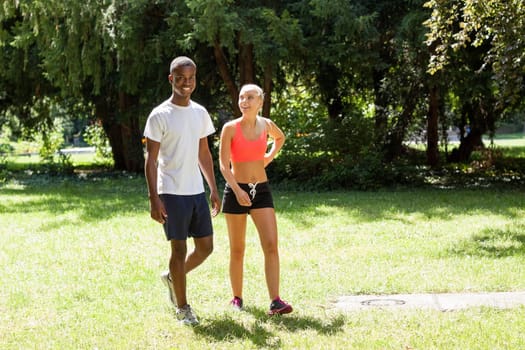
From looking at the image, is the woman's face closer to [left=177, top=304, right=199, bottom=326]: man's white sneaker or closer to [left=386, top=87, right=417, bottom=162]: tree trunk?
[left=177, top=304, right=199, bottom=326]: man's white sneaker

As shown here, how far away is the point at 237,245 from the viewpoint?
21.0 feet

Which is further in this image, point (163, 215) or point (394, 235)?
point (394, 235)

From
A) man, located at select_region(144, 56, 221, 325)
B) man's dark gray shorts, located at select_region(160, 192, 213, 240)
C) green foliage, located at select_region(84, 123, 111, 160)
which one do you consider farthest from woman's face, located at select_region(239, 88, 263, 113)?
green foliage, located at select_region(84, 123, 111, 160)

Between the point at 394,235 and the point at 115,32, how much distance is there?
9229 millimetres

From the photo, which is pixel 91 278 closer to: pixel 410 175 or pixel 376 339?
pixel 376 339

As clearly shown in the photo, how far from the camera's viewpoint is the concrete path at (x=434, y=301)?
20.9 feet

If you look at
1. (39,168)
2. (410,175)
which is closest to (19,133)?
(39,168)

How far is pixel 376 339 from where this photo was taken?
5.43 metres

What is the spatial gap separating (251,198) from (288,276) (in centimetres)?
176

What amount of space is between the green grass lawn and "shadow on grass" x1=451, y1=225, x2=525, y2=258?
23 millimetres

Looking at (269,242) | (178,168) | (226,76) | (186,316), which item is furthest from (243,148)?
(226,76)

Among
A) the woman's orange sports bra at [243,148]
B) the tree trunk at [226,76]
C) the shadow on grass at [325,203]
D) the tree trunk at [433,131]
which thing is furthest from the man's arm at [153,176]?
the tree trunk at [433,131]

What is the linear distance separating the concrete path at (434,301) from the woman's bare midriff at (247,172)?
4.34ft

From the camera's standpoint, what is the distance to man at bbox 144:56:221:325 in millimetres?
5707
